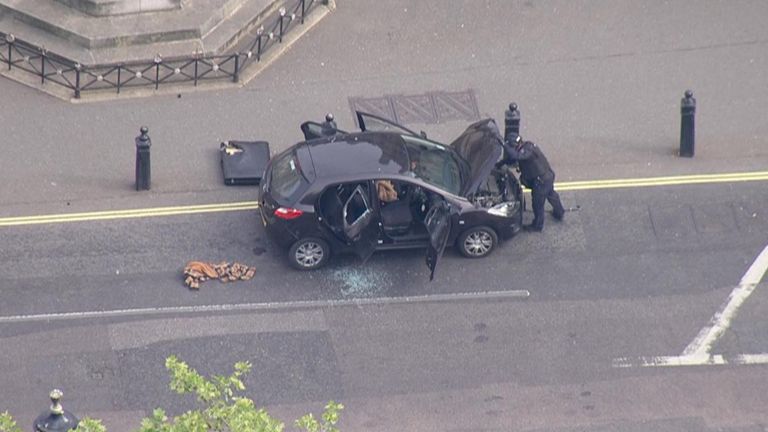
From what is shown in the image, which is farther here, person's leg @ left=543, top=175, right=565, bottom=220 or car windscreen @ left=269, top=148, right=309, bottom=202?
person's leg @ left=543, top=175, right=565, bottom=220

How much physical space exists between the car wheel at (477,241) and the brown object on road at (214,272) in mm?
2664

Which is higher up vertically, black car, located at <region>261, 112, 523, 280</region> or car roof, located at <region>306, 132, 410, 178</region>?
car roof, located at <region>306, 132, 410, 178</region>

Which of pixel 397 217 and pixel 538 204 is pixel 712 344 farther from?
pixel 397 217

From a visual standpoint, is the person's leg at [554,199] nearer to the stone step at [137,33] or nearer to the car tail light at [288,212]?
the car tail light at [288,212]

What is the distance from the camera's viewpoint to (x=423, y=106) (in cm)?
2297

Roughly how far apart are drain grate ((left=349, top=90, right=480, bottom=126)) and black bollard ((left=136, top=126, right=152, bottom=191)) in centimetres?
339

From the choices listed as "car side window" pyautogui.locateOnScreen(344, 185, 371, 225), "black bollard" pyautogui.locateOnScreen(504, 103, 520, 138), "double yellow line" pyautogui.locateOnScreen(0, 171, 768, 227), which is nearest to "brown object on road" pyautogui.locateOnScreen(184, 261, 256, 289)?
"double yellow line" pyautogui.locateOnScreen(0, 171, 768, 227)

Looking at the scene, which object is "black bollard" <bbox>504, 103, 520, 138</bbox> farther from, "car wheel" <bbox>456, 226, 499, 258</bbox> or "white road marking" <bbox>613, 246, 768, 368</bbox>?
"white road marking" <bbox>613, 246, 768, 368</bbox>

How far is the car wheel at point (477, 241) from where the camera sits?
19688 mm

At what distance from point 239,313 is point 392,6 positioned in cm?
768

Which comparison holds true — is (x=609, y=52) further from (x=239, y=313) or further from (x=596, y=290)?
(x=239, y=313)

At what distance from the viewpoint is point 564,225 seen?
67.5 feet

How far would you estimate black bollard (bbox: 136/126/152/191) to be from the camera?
20750 mm

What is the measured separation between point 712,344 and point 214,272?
617cm
